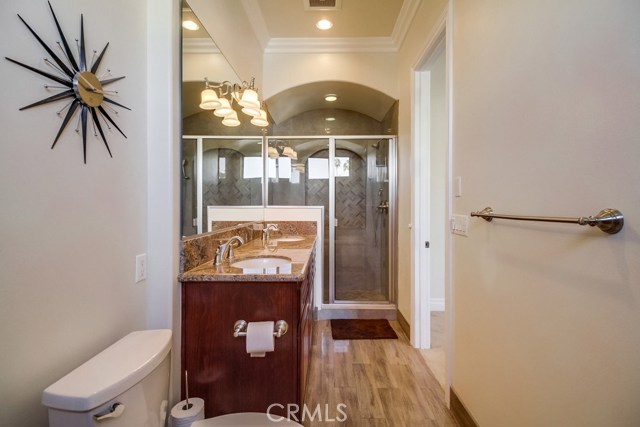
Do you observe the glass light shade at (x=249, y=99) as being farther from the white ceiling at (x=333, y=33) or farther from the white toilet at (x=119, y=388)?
the white toilet at (x=119, y=388)

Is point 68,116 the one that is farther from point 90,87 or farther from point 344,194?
point 344,194

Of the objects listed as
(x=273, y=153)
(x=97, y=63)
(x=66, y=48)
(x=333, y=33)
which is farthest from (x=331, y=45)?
(x=66, y=48)

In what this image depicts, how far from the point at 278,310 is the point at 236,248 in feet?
3.30

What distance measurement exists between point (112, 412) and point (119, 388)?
6 cm

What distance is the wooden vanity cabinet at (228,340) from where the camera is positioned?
56.7 inches

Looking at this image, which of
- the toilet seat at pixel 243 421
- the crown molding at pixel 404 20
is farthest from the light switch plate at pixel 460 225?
the crown molding at pixel 404 20

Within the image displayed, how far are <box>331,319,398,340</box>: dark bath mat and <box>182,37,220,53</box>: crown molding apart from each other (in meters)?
2.60

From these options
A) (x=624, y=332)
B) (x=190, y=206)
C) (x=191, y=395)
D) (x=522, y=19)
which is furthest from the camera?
(x=190, y=206)

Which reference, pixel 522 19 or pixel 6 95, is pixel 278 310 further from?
pixel 522 19

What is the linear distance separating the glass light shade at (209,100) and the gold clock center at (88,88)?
70cm

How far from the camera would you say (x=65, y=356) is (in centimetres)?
90

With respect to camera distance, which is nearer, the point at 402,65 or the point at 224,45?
the point at 224,45

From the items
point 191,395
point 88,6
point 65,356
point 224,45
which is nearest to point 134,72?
point 88,6

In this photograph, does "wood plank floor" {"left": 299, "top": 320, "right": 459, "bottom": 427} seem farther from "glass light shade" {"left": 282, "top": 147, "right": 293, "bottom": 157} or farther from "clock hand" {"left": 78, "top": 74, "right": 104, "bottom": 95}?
"glass light shade" {"left": 282, "top": 147, "right": 293, "bottom": 157}
